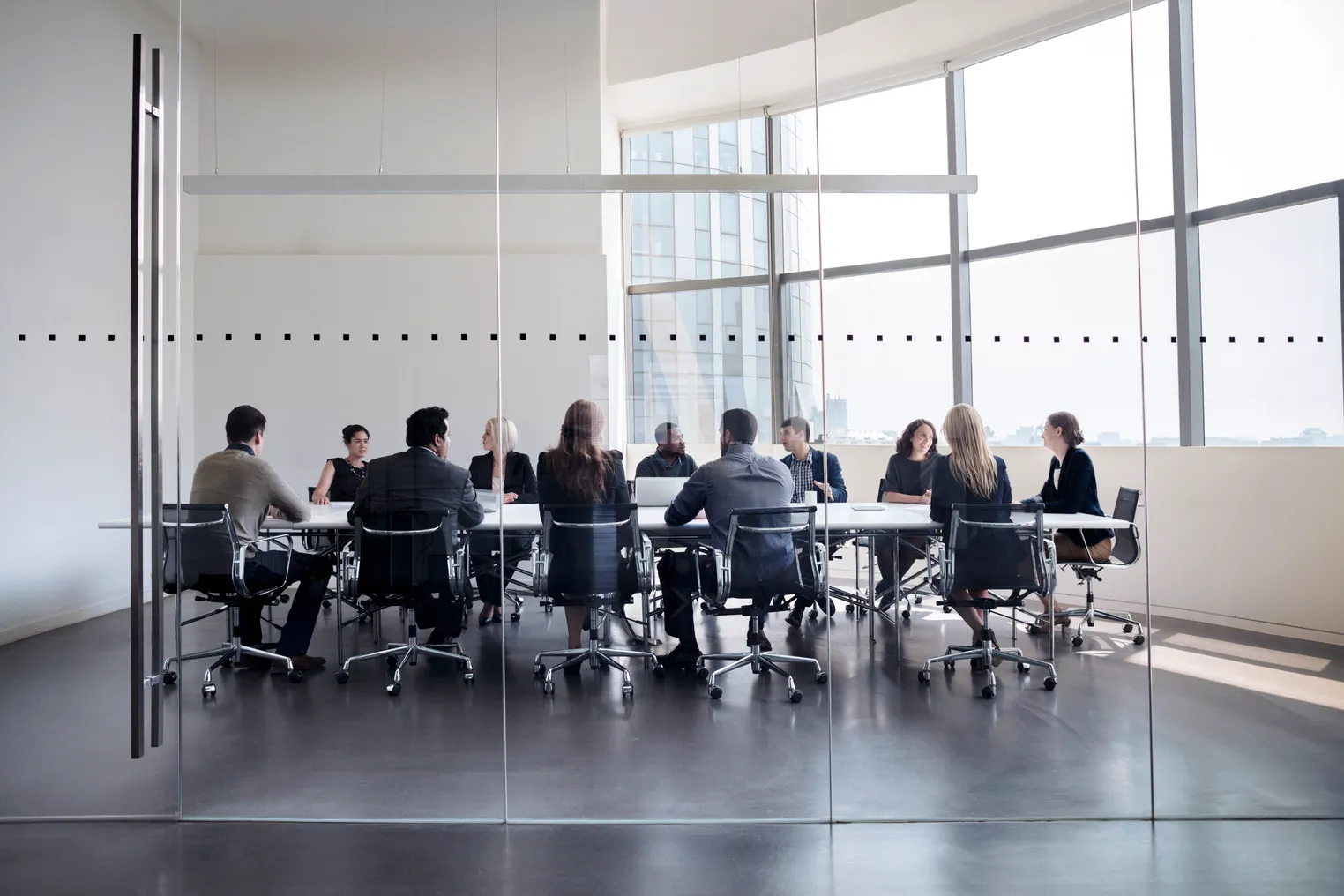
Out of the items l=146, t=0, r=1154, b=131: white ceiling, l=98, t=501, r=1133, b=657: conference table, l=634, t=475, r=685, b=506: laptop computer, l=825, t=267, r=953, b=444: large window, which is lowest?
l=98, t=501, r=1133, b=657: conference table

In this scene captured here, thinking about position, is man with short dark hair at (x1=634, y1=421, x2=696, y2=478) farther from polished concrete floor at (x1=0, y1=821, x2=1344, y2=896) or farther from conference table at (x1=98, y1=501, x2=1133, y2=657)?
polished concrete floor at (x1=0, y1=821, x2=1344, y2=896)

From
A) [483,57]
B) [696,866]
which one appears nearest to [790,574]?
[696,866]

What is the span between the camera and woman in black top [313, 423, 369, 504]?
114 inches

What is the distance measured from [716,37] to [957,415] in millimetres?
1672

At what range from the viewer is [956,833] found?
2590 mm

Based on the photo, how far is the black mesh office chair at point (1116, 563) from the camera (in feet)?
9.23

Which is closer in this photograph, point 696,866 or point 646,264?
→ point 696,866

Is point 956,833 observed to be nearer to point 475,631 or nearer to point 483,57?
point 475,631

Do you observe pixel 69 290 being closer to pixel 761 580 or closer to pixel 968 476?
pixel 761 580

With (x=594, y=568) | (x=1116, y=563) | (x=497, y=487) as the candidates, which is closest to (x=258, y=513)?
(x=497, y=487)

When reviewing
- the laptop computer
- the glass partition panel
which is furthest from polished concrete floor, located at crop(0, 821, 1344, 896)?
the laptop computer

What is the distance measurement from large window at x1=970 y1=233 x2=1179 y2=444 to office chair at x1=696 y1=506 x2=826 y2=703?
777 mm

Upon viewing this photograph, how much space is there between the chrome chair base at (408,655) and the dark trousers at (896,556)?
1.52 meters

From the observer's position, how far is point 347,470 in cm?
289
